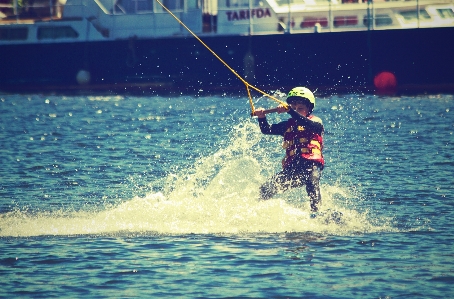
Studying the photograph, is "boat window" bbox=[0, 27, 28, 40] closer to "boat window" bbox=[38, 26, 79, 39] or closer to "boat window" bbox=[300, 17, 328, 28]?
"boat window" bbox=[38, 26, 79, 39]

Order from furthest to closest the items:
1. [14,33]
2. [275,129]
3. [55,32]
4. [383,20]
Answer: [14,33], [55,32], [383,20], [275,129]

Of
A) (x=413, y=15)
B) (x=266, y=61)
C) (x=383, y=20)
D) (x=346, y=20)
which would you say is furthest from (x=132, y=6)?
(x=413, y=15)

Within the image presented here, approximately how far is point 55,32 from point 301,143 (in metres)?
27.8

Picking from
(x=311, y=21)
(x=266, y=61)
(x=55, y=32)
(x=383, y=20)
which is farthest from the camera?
(x=55, y=32)

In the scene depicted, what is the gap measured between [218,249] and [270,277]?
3.91 ft

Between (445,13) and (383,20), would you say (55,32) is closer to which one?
(383,20)

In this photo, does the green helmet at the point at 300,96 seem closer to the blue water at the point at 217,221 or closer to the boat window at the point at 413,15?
the blue water at the point at 217,221

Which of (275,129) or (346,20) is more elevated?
(346,20)

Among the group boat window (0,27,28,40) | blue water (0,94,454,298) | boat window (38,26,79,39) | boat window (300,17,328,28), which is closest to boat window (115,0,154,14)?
boat window (38,26,79,39)

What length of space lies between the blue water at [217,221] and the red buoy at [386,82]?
1081cm

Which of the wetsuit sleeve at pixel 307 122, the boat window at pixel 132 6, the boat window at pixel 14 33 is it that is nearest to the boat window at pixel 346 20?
the boat window at pixel 132 6

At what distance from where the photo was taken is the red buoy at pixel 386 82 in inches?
1316

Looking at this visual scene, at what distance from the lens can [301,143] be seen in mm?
10992

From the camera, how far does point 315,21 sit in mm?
33875
